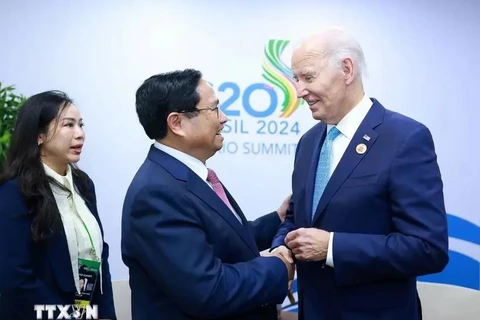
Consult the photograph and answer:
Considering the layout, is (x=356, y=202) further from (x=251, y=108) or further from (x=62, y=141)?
(x=251, y=108)

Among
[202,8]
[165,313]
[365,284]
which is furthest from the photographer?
[202,8]

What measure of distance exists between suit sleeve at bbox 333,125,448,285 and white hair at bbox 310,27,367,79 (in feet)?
1.12

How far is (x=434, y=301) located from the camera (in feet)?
9.78

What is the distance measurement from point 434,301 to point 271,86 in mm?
1846

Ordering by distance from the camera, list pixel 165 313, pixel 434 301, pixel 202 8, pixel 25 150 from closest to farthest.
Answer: pixel 165 313 < pixel 25 150 < pixel 434 301 < pixel 202 8

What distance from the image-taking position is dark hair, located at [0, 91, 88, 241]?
7.22 feet

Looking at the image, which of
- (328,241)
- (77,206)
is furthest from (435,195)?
(77,206)

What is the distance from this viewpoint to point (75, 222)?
2.38 metres

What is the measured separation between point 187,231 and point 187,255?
2.6 inches

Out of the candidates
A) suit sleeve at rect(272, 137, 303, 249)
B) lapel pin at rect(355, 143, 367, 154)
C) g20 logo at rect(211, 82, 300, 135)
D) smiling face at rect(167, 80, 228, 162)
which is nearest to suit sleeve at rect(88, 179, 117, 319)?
suit sleeve at rect(272, 137, 303, 249)

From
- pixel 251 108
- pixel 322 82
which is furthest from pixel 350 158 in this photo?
pixel 251 108

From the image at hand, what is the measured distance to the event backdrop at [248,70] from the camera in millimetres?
3852

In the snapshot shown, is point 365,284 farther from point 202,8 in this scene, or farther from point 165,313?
point 202,8

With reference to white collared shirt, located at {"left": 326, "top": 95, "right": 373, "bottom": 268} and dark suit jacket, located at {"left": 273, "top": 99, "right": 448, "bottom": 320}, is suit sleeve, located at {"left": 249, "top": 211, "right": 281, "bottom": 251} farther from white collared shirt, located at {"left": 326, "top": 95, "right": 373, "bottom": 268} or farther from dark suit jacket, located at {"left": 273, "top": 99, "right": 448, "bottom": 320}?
white collared shirt, located at {"left": 326, "top": 95, "right": 373, "bottom": 268}
